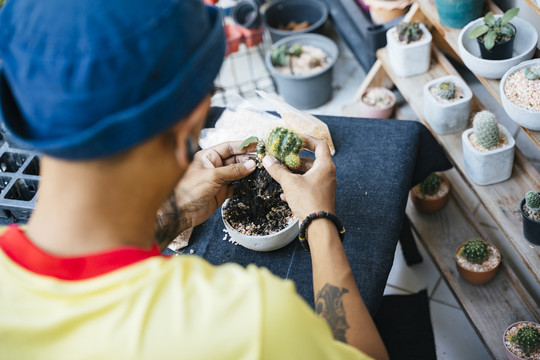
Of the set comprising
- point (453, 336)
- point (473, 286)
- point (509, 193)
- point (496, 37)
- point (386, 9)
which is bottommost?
point (453, 336)

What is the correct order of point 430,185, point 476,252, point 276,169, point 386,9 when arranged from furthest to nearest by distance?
1. point 386,9
2. point 430,185
3. point 476,252
4. point 276,169

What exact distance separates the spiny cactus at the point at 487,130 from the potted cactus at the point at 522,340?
581 mm

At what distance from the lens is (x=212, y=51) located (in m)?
0.78

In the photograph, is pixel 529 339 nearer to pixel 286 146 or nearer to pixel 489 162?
pixel 489 162

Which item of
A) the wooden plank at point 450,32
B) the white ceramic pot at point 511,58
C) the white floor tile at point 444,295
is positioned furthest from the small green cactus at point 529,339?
the white ceramic pot at point 511,58

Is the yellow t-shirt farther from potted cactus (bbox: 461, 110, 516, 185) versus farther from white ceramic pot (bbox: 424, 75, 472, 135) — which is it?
white ceramic pot (bbox: 424, 75, 472, 135)

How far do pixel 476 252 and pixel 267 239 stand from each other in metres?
0.91

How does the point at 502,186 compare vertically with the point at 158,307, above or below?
below

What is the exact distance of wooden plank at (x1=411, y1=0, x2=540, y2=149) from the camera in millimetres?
1567

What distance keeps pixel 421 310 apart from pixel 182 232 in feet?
3.65

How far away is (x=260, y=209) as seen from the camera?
4.41ft

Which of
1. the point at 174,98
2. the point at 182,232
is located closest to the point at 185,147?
the point at 174,98

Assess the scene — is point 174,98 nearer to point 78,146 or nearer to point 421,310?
point 78,146

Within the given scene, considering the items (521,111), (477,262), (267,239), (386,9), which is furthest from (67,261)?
(386,9)
